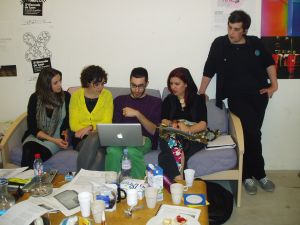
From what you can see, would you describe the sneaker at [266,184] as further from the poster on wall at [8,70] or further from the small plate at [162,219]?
the poster on wall at [8,70]

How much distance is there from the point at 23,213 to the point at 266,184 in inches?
84.5

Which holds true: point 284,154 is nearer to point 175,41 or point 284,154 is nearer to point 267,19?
point 267,19

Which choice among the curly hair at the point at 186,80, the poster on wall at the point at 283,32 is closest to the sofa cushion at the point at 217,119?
the curly hair at the point at 186,80

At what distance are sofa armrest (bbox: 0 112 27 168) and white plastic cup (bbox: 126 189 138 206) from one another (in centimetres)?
153

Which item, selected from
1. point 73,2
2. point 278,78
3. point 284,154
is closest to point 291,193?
point 284,154

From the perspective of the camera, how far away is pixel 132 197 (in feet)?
5.98

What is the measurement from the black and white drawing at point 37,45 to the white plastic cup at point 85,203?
2167 millimetres

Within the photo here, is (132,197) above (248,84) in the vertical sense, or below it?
below

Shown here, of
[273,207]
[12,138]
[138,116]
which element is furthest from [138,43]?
[273,207]

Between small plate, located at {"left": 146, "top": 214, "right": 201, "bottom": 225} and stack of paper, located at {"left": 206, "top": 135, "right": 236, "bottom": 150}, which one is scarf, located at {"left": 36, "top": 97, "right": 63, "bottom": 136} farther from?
small plate, located at {"left": 146, "top": 214, "right": 201, "bottom": 225}

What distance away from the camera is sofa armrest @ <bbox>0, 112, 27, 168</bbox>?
9.57 feet

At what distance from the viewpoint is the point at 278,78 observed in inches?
134

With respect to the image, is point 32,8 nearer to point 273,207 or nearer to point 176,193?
point 176,193

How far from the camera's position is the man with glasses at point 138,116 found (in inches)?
106
